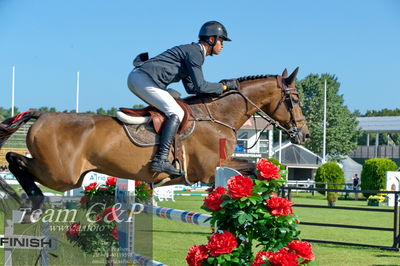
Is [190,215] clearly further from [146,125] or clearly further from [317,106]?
[317,106]

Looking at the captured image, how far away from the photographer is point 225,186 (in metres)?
4.45

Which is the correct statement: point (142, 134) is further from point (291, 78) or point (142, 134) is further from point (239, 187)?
point (291, 78)

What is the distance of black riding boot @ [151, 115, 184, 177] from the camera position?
211 inches

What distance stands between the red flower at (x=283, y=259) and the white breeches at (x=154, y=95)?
2.13 meters

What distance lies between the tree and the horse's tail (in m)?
51.5

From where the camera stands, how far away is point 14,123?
217 inches

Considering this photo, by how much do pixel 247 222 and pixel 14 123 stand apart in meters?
2.65

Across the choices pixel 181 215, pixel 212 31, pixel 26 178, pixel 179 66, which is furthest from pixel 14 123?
pixel 212 31

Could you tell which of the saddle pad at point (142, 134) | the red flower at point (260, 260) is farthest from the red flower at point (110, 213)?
the red flower at point (260, 260)

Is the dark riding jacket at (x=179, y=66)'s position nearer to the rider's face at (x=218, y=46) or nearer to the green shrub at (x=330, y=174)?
the rider's face at (x=218, y=46)

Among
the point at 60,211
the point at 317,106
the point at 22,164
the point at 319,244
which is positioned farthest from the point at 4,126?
the point at 317,106

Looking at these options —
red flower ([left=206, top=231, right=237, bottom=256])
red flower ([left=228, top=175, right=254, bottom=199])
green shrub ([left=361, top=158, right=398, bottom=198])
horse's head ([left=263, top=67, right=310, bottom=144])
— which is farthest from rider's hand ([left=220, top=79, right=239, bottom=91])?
green shrub ([left=361, top=158, right=398, bottom=198])

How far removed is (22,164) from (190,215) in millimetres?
1619

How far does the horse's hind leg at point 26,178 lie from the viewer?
5.22 metres
